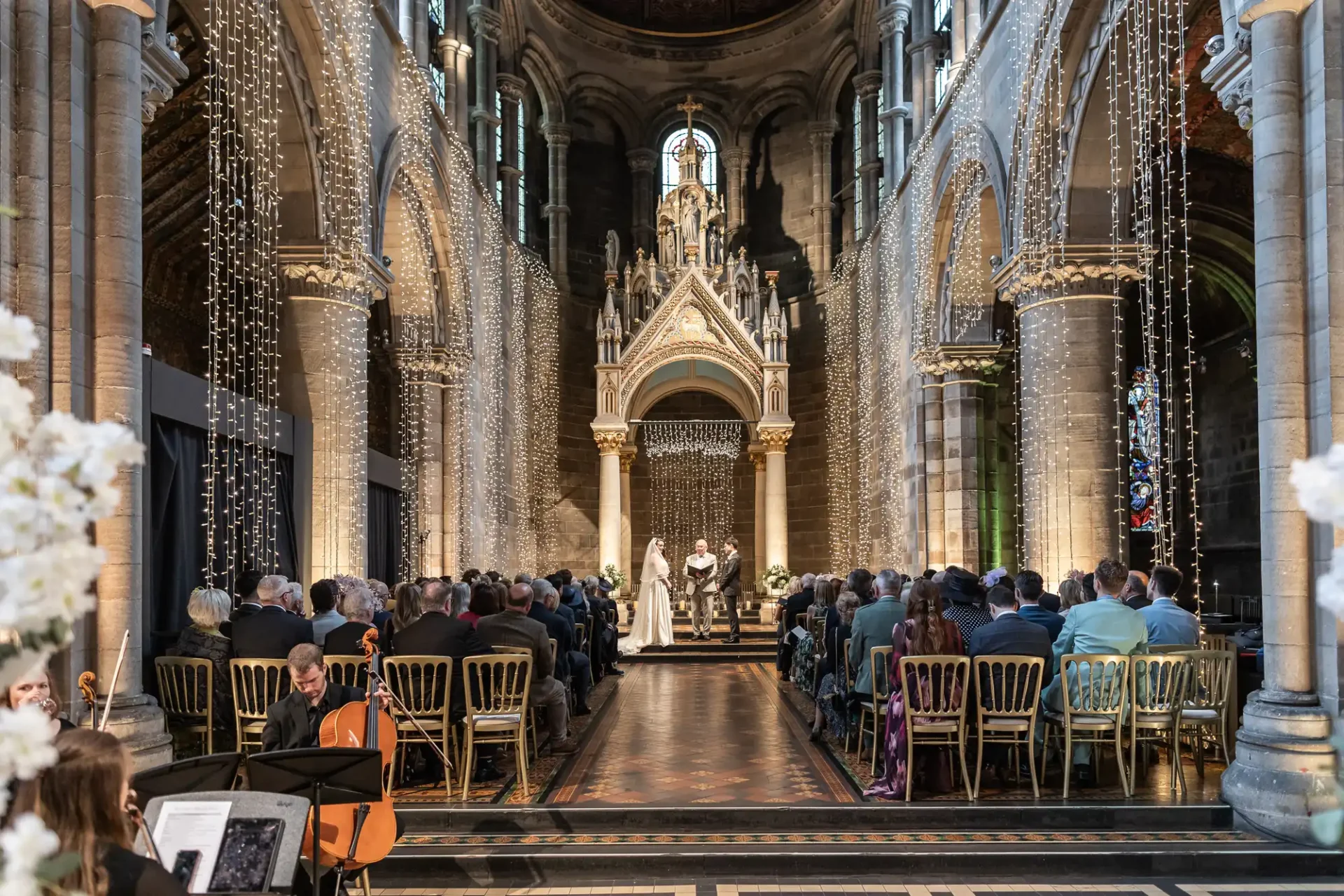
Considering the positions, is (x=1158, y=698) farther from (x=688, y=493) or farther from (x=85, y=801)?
(x=688, y=493)

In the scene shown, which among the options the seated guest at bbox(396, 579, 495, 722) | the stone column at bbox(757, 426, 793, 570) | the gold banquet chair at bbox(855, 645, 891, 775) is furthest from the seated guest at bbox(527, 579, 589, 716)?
the stone column at bbox(757, 426, 793, 570)

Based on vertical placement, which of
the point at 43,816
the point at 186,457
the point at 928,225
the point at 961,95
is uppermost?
the point at 961,95

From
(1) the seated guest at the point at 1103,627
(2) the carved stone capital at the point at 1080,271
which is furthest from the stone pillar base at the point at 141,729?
(2) the carved stone capital at the point at 1080,271

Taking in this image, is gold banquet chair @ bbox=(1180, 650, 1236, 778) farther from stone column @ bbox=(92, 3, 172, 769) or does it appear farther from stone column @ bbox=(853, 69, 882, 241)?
stone column @ bbox=(853, 69, 882, 241)

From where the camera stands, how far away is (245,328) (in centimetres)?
1055

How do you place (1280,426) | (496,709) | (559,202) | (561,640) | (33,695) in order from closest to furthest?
1. (33,695)
2. (1280,426)
3. (496,709)
4. (561,640)
5. (559,202)

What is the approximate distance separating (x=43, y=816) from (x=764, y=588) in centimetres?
1768

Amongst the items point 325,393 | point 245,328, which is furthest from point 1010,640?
point 325,393

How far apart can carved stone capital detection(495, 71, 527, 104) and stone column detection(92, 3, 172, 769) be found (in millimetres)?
14321

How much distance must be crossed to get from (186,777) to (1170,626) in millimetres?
5894

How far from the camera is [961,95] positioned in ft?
46.2

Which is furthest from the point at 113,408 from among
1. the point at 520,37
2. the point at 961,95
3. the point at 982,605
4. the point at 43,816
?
the point at 520,37

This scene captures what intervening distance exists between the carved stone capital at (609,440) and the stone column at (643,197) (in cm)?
481

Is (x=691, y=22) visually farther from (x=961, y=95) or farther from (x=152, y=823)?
(x=152, y=823)
